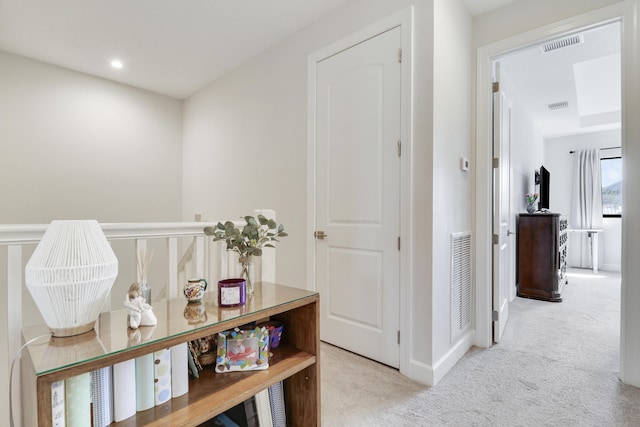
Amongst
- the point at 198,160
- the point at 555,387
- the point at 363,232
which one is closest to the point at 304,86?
the point at 363,232

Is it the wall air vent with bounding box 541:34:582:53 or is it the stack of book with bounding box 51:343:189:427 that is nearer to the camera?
the stack of book with bounding box 51:343:189:427

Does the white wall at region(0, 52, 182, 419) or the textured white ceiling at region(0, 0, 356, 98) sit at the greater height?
the textured white ceiling at region(0, 0, 356, 98)

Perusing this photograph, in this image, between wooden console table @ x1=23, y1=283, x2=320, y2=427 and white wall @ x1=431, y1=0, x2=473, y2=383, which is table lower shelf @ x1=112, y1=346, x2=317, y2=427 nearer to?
wooden console table @ x1=23, y1=283, x2=320, y2=427

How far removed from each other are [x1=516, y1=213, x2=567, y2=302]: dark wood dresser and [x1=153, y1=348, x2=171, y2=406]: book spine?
412cm

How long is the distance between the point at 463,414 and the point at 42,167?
14.3 feet

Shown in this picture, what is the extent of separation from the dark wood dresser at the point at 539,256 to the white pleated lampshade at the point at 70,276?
4.31 m

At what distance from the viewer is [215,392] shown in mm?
1136

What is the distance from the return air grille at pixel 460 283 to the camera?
2.19 metres

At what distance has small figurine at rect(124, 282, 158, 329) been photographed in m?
1.01

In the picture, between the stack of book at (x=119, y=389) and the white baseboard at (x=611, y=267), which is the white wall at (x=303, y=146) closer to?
the stack of book at (x=119, y=389)

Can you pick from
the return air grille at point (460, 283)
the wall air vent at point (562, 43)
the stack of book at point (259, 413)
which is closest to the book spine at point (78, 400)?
the stack of book at point (259, 413)

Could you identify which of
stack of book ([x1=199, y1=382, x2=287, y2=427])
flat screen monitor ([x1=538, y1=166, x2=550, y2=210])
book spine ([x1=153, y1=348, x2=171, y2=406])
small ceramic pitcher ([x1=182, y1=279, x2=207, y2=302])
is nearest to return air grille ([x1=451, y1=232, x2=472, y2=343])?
stack of book ([x1=199, y1=382, x2=287, y2=427])

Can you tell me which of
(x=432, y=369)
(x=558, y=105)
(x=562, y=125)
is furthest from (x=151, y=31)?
(x=562, y=125)

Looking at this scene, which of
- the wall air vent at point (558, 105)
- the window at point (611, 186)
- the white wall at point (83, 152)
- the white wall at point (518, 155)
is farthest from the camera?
the window at point (611, 186)
